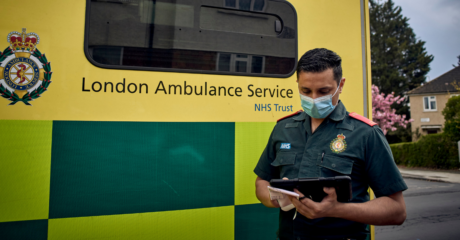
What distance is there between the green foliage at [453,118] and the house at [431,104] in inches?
628

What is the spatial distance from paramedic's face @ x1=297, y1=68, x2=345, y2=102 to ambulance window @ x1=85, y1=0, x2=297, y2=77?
29.6 inches

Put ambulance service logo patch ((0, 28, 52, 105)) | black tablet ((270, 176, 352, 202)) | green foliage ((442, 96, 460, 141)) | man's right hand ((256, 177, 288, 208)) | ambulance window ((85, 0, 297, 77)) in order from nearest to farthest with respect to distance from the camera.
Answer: black tablet ((270, 176, 352, 202)) < man's right hand ((256, 177, 288, 208)) < ambulance service logo patch ((0, 28, 52, 105)) < ambulance window ((85, 0, 297, 77)) < green foliage ((442, 96, 460, 141))

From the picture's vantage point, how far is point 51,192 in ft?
5.90

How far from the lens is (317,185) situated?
123cm

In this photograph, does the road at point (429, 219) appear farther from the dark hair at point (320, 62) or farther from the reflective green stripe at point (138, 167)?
the dark hair at point (320, 62)

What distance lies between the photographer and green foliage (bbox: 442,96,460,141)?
1330cm

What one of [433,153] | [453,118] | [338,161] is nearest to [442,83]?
[433,153]

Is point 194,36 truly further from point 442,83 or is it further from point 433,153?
point 442,83

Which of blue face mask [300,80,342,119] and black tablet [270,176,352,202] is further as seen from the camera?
blue face mask [300,80,342,119]

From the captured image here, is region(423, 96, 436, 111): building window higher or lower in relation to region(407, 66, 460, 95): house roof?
lower

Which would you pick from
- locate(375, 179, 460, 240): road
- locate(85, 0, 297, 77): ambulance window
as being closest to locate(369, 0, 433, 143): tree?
locate(375, 179, 460, 240): road

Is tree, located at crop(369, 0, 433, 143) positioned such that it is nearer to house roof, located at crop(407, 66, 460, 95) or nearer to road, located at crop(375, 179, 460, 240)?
house roof, located at crop(407, 66, 460, 95)

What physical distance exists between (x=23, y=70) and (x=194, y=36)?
1.15m

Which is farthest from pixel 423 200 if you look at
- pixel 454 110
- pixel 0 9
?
pixel 0 9
